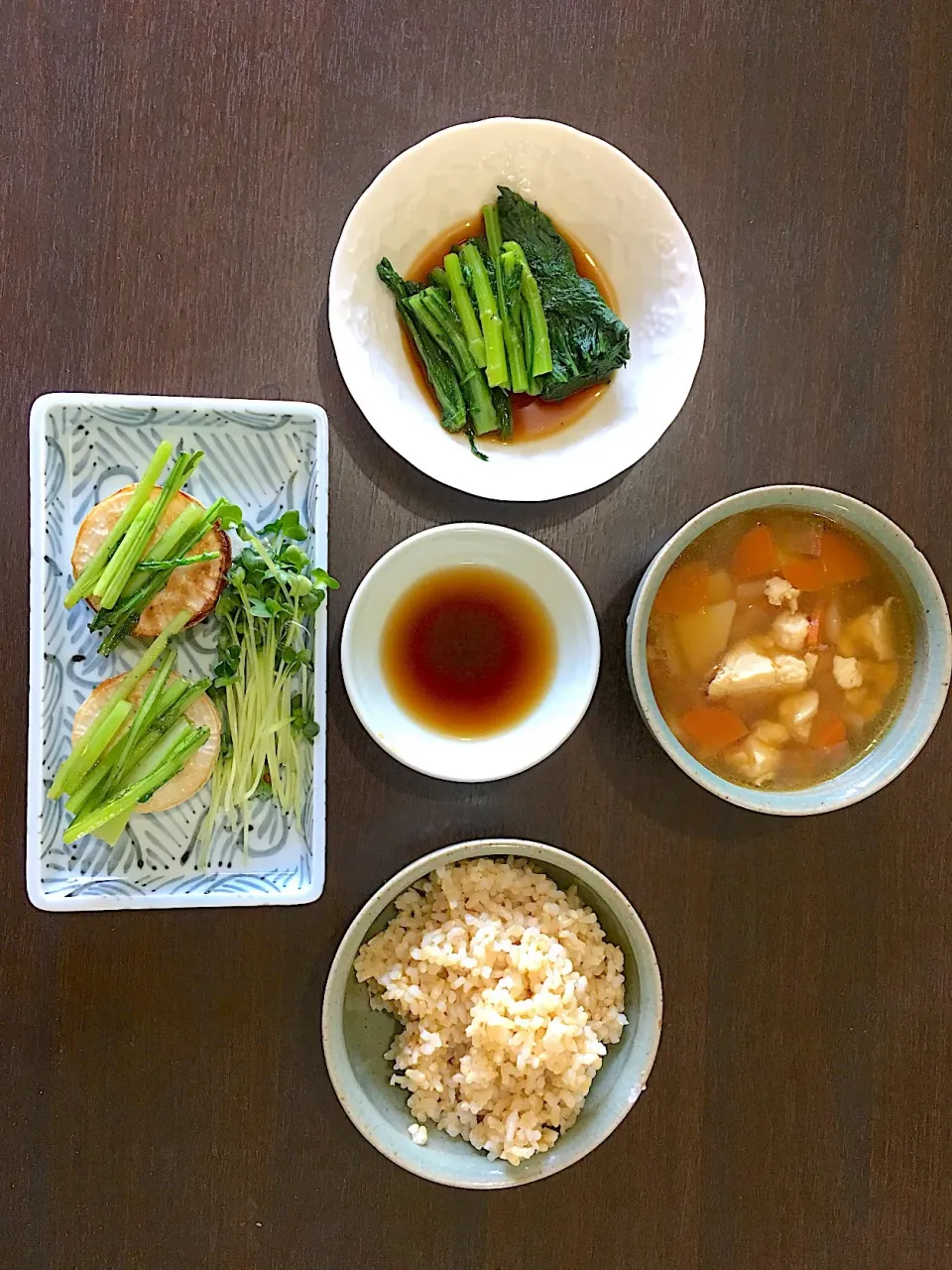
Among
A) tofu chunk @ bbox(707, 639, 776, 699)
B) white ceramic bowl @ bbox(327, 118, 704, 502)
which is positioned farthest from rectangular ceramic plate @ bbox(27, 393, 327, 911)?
tofu chunk @ bbox(707, 639, 776, 699)

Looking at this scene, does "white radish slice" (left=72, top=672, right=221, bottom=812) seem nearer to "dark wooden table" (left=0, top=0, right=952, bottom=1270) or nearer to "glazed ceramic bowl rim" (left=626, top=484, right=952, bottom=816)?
"dark wooden table" (left=0, top=0, right=952, bottom=1270)

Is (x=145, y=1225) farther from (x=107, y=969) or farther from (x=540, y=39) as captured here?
(x=540, y=39)

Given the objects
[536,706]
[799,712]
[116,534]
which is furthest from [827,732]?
[116,534]

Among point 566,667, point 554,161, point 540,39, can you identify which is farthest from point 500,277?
point 566,667

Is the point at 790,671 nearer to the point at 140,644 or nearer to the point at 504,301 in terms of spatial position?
the point at 504,301

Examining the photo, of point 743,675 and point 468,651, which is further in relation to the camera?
point 468,651

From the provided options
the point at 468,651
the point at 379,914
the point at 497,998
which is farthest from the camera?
the point at 468,651
